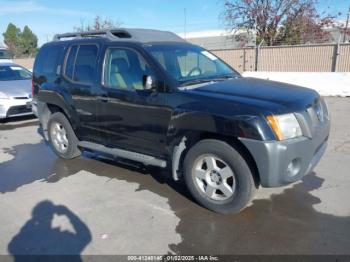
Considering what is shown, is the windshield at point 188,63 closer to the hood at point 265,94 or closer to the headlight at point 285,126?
the hood at point 265,94

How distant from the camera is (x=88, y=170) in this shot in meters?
5.27

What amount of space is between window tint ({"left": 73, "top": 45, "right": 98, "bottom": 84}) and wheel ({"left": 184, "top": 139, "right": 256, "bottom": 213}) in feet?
6.70

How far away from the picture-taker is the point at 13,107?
28.7 ft

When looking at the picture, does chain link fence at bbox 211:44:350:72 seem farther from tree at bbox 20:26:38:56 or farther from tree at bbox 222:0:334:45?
tree at bbox 20:26:38:56

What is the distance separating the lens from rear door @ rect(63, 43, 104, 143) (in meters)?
4.74

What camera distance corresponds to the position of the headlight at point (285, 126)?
3125 millimetres

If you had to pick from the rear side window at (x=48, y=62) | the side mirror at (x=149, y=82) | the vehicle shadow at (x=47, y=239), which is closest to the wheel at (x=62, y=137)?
the rear side window at (x=48, y=62)

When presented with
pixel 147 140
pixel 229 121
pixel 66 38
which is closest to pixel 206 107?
pixel 229 121

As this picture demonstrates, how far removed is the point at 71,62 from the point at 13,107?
14.9 ft

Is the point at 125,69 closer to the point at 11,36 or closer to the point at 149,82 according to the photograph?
the point at 149,82

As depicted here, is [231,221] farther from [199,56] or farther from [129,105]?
[199,56]

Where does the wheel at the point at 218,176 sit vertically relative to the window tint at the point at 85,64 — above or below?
below

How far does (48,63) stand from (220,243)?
168 inches

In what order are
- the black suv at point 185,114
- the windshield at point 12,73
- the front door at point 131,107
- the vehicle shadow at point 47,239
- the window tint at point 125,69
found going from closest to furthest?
the vehicle shadow at point 47,239
the black suv at point 185,114
the front door at point 131,107
the window tint at point 125,69
the windshield at point 12,73
